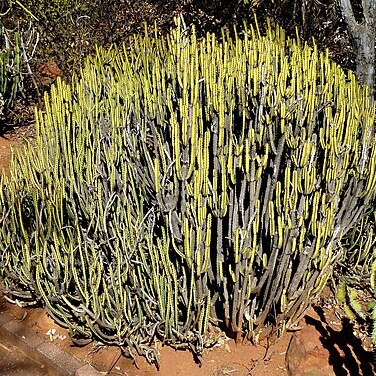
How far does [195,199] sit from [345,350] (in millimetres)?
1218

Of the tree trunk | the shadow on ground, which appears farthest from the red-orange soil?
the tree trunk

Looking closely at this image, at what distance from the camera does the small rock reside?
303 cm

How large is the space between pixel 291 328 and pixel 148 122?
1.46 metres

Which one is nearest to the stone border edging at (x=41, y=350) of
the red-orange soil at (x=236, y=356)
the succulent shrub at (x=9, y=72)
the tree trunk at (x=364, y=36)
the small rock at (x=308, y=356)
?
the red-orange soil at (x=236, y=356)

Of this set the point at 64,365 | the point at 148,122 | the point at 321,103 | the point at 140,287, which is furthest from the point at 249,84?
the point at 64,365

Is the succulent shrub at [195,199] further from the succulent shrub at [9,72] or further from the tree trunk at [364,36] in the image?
the succulent shrub at [9,72]

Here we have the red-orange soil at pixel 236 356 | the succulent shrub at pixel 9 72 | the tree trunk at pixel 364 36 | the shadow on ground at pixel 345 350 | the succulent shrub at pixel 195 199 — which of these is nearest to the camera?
the succulent shrub at pixel 195 199

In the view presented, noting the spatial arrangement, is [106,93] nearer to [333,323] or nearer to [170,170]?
[170,170]

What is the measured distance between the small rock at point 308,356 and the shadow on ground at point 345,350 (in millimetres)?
33

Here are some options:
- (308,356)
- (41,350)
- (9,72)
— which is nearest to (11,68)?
(9,72)

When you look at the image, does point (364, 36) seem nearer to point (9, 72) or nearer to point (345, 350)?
point (345, 350)

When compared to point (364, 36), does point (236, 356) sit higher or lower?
lower

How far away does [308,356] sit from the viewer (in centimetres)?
307

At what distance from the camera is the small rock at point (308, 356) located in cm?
303
